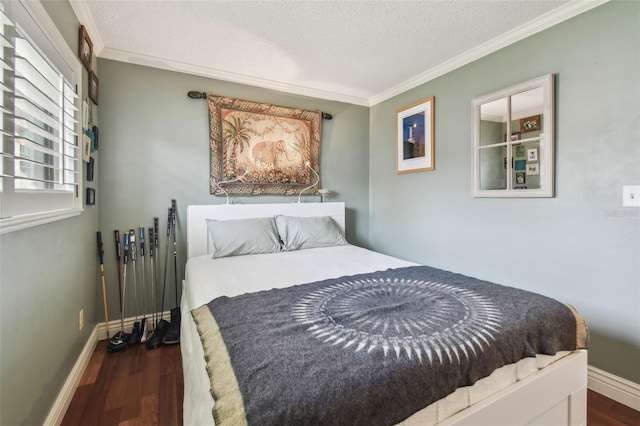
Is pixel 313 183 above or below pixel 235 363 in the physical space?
above

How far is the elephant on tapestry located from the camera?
3.03m

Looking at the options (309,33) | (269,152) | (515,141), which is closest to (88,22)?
(309,33)

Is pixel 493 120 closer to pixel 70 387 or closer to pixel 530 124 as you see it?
pixel 530 124

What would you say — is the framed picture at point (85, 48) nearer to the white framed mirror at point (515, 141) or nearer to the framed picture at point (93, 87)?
the framed picture at point (93, 87)

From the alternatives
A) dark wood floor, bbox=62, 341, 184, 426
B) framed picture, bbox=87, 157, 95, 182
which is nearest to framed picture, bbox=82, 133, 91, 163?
framed picture, bbox=87, 157, 95, 182

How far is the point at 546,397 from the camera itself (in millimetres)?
1185

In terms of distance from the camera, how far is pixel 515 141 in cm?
218

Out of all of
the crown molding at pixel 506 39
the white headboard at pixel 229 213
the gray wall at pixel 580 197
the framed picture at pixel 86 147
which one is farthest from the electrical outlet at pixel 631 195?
the framed picture at pixel 86 147

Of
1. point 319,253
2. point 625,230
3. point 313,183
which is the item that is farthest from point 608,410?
point 313,183

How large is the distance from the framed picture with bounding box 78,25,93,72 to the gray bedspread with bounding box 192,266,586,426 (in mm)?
1900

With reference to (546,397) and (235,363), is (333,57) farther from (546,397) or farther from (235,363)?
(546,397)

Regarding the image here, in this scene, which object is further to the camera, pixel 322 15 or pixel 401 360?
pixel 322 15

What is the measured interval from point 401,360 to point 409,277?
3.09 feet

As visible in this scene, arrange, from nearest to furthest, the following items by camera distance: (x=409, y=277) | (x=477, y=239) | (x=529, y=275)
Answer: (x=409, y=277) < (x=529, y=275) < (x=477, y=239)
